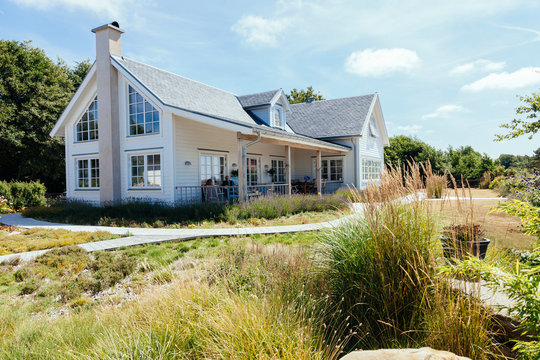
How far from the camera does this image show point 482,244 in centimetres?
367

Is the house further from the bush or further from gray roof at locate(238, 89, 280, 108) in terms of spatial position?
the bush

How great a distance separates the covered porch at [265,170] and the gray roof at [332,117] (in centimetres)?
127

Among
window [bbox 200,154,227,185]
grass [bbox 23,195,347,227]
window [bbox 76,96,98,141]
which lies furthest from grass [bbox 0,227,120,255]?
window [bbox 76,96,98,141]

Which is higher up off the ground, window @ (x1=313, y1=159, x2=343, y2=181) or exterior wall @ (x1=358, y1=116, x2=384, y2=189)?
exterior wall @ (x1=358, y1=116, x2=384, y2=189)

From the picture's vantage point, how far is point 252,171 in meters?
16.3

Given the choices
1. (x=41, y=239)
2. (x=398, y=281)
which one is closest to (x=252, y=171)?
(x=41, y=239)

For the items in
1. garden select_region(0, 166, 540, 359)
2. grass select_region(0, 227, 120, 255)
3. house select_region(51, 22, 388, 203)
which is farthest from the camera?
house select_region(51, 22, 388, 203)

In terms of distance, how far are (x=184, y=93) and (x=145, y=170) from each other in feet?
13.2

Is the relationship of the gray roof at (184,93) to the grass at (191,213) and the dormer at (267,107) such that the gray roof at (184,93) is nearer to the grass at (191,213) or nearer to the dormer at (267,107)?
the dormer at (267,107)

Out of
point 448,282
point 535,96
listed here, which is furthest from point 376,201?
point 535,96

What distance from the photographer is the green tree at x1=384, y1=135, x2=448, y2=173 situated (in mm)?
25911

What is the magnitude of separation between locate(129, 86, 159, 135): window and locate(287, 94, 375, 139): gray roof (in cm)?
913

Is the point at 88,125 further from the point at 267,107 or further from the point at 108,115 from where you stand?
the point at 267,107

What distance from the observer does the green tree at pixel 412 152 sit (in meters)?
25.9
